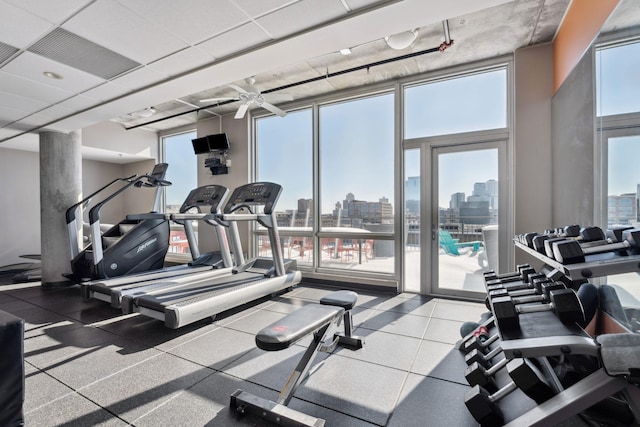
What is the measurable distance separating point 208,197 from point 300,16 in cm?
301

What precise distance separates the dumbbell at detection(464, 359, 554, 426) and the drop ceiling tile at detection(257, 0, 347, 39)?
8.67 feet

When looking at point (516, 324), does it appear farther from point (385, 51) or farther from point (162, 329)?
point (385, 51)

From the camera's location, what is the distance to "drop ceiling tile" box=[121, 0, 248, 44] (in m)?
2.30

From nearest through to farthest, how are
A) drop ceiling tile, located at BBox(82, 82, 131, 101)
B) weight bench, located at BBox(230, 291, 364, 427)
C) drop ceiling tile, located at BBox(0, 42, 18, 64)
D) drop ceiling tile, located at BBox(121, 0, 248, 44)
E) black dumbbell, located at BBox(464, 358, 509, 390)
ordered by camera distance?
weight bench, located at BBox(230, 291, 364, 427) → black dumbbell, located at BBox(464, 358, 509, 390) → drop ceiling tile, located at BBox(121, 0, 248, 44) → drop ceiling tile, located at BBox(0, 42, 18, 64) → drop ceiling tile, located at BBox(82, 82, 131, 101)

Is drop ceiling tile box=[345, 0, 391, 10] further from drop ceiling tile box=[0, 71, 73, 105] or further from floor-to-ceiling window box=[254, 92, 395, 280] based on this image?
drop ceiling tile box=[0, 71, 73, 105]

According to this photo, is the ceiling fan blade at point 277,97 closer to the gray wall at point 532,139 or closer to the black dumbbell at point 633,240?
the gray wall at point 532,139

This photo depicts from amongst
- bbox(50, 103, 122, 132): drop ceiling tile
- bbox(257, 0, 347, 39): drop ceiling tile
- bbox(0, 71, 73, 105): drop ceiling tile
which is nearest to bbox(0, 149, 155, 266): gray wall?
bbox(50, 103, 122, 132): drop ceiling tile

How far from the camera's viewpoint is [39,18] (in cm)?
240

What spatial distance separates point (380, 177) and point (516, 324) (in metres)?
3.70

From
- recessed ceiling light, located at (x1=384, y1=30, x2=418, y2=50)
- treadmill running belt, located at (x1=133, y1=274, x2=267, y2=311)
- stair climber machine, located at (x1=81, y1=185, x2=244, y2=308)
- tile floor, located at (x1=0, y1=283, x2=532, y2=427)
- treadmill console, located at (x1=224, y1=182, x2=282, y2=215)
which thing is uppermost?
recessed ceiling light, located at (x1=384, y1=30, x2=418, y2=50)

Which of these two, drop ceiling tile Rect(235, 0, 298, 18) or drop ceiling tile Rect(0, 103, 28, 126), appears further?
drop ceiling tile Rect(0, 103, 28, 126)

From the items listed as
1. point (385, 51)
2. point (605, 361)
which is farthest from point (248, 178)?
point (605, 361)

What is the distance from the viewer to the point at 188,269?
488 centimetres

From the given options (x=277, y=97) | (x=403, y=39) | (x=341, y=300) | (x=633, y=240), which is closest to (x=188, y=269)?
(x=277, y=97)
